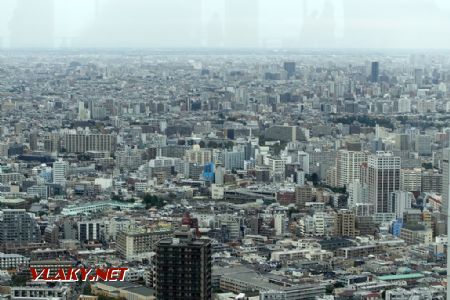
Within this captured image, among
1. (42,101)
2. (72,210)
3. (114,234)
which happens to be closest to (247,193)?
(72,210)

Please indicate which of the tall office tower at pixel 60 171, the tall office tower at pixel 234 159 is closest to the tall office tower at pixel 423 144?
the tall office tower at pixel 234 159

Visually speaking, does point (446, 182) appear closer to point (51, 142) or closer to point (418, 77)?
point (418, 77)

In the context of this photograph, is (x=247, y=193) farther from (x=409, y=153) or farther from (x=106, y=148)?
(x=106, y=148)

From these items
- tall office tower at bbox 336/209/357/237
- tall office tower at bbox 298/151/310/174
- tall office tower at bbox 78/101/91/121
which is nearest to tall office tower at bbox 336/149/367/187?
tall office tower at bbox 298/151/310/174

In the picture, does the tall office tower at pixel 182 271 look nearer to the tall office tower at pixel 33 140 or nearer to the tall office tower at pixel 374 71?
the tall office tower at pixel 33 140

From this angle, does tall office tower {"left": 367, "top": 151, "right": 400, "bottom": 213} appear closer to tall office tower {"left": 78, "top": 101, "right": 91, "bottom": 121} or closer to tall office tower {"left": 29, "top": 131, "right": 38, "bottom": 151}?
tall office tower {"left": 29, "top": 131, "right": 38, "bottom": 151}

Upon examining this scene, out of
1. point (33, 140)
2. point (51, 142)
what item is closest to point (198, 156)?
point (51, 142)
